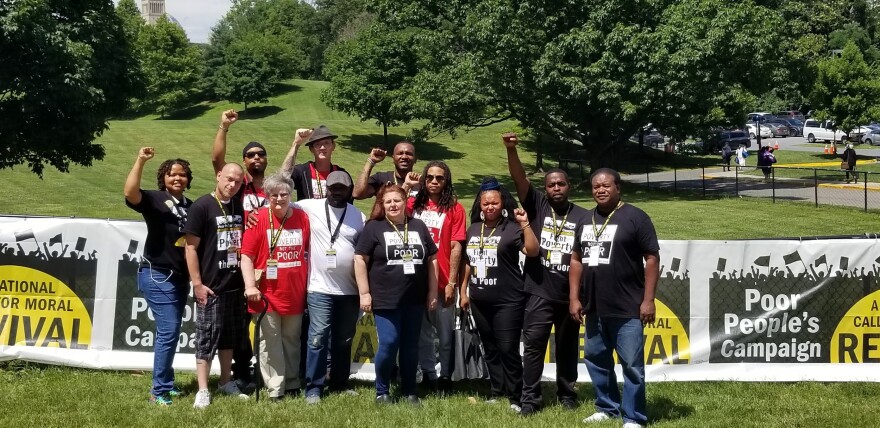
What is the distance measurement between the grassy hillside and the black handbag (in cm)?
1165

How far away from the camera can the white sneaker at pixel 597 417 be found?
5.96m

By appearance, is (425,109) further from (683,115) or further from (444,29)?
(683,115)

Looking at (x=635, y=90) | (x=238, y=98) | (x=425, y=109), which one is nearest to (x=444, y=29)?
(x=425, y=109)

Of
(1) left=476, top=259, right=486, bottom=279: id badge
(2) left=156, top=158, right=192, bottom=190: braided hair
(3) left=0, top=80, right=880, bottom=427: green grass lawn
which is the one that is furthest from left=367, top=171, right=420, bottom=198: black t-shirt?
(3) left=0, top=80, right=880, bottom=427: green grass lawn

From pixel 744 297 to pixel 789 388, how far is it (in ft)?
2.71

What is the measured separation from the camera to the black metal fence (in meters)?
24.0

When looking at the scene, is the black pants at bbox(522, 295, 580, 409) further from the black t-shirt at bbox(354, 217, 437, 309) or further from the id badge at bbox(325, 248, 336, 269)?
the id badge at bbox(325, 248, 336, 269)

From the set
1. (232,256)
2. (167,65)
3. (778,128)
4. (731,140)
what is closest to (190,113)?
(167,65)

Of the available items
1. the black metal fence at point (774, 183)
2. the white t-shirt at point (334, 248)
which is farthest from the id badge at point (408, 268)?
the black metal fence at point (774, 183)

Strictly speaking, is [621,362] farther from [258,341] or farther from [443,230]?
[258,341]

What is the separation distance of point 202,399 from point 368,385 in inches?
58.2

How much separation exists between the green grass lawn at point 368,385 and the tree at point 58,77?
2487mm

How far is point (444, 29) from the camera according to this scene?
32719 millimetres

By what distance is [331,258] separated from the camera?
6320 mm
